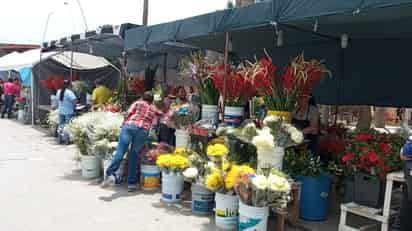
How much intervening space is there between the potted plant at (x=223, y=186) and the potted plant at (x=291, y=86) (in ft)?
2.41

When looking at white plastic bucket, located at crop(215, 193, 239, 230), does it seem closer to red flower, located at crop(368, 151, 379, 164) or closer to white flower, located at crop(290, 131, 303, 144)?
white flower, located at crop(290, 131, 303, 144)

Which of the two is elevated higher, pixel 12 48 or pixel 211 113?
pixel 12 48

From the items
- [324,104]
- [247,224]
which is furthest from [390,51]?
[247,224]

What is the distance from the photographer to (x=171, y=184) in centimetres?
482

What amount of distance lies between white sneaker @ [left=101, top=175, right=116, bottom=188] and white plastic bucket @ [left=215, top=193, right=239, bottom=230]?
2221 millimetres

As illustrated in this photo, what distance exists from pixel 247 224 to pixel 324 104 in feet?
12.8

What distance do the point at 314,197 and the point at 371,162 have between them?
0.88 m

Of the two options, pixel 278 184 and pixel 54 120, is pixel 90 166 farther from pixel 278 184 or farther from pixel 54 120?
pixel 54 120

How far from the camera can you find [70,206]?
15.2 feet

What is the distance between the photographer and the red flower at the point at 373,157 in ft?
12.0

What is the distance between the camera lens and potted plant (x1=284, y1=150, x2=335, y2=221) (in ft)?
14.1

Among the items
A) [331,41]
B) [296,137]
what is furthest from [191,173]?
[331,41]

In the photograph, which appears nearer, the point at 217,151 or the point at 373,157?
the point at 373,157

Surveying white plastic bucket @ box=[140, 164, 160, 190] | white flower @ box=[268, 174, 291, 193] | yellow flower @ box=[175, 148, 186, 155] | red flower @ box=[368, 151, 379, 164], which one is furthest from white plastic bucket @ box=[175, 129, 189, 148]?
red flower @ box=[368, 151, 379, 164]
